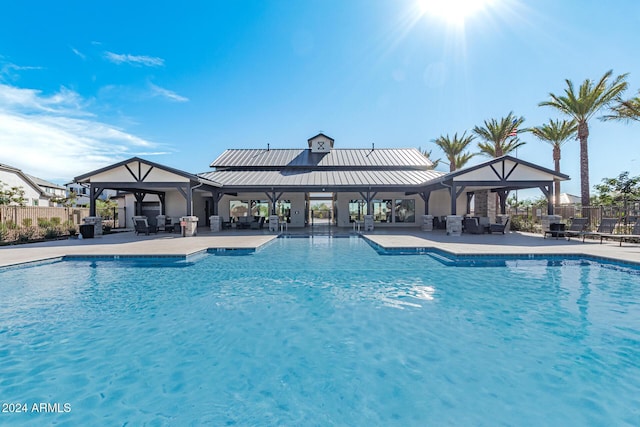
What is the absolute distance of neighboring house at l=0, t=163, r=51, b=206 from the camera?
27831 millimetres

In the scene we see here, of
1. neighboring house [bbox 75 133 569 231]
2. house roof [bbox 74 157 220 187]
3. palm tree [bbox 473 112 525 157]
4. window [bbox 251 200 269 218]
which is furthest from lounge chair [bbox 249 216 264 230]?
palm tree [bbox 473 112 525 157]

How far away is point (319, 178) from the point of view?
1814 cm

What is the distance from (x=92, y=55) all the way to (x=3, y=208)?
29.1 ft

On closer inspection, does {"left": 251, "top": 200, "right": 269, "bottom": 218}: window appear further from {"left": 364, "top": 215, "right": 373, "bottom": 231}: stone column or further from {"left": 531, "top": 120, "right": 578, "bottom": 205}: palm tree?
{"left": 531, "top": 120, "right": 578, "bottom": 205}: palm tree

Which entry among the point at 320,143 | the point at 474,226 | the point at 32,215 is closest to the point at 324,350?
the point at 474,226

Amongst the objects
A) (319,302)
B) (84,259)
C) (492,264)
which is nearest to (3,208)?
(84,259)

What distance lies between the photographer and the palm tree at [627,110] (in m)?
15.4

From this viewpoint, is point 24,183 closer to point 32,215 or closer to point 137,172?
point 32,215

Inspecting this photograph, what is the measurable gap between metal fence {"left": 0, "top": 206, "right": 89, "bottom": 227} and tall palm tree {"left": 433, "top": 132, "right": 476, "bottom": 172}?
29882 mm

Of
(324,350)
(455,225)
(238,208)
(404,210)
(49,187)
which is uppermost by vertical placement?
(49,187)

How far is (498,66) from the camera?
550 inches

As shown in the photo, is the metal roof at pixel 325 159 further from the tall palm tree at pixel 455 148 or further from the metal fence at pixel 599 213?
the metal fence at pixel 599 213

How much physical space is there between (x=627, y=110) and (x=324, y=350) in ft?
72.8

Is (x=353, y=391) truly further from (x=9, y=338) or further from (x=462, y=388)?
(x=9, y=338)
